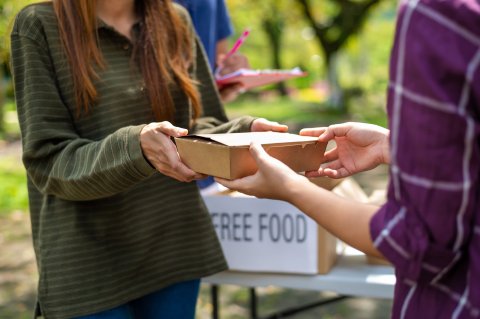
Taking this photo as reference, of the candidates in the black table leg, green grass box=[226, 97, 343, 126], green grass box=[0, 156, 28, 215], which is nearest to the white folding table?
the black table leg

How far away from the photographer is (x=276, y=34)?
2516 cm

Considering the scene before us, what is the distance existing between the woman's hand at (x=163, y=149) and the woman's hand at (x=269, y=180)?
0.68 feet

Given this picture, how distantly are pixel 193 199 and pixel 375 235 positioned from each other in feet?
3.14

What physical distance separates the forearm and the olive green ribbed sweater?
1.63 feet

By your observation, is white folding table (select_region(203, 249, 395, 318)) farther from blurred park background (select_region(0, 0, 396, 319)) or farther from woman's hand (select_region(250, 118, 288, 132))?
Answer: blurred park background (select_region(0, 0, 396, 319))

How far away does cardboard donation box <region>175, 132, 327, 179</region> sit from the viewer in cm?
128

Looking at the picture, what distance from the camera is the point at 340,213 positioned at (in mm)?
1034

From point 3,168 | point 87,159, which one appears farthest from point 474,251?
point 3,168

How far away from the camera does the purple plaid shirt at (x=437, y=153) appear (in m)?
0.85

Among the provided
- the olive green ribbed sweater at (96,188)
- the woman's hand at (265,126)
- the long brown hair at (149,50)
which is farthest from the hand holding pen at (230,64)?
the woman's hand at (265,126)

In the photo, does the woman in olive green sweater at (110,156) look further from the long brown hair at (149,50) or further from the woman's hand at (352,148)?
the woman's hand at (352,148)

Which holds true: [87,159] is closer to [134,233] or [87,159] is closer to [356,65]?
[134,233]

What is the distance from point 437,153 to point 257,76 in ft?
4.78

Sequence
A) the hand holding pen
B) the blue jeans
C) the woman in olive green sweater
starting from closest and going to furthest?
the woman in olive green sweater → the blue jeans → the hand holding pen
